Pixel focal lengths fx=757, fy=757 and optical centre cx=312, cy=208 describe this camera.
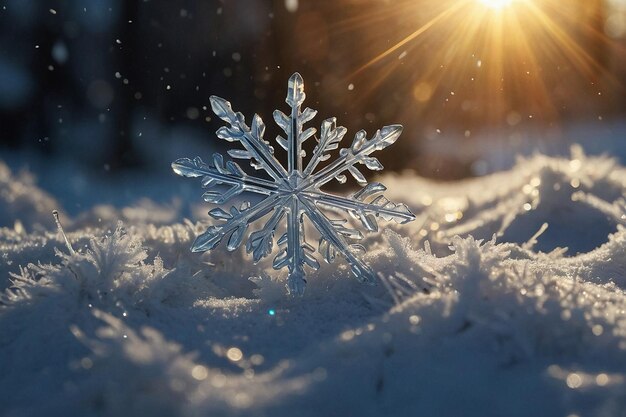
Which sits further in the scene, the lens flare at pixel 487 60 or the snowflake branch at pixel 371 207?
the lens flare at pixel 487 60

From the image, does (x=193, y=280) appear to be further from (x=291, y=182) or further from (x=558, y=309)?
(x=558, y=309)

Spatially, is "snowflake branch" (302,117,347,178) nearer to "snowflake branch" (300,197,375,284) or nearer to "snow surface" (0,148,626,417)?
"snowflake branch" (300,197,375,284)

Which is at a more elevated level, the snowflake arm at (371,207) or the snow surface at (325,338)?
the snowflake arm at (371,207)

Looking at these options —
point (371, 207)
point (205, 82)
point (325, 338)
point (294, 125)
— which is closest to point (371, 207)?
point (371, 207)

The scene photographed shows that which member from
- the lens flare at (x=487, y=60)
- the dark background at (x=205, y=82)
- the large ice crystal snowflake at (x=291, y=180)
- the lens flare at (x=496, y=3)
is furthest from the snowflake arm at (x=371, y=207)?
the dark background at (x=205, y=82)

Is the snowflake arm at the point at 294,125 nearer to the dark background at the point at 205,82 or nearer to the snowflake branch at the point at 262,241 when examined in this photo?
the snowflake branch at the point at 262,241

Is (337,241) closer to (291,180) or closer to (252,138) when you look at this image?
(291,180)

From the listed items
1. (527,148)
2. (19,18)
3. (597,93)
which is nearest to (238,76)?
(19,18)
